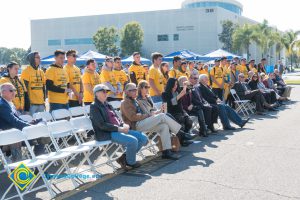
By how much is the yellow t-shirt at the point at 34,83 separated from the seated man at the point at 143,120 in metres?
1.90

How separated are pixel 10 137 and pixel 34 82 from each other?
280 cm

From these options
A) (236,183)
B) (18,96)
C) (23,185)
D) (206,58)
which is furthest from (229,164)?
(206,58)

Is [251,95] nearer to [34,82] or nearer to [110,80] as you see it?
[110,80]

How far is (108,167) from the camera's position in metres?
6.55

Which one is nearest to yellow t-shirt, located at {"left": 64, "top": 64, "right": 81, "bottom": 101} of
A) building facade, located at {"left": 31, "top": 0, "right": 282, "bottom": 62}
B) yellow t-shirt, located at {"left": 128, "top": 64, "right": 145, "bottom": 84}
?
yellow t-shirt, located at {"left": 128, "top": 64, "right": 145, "bottom": 84}

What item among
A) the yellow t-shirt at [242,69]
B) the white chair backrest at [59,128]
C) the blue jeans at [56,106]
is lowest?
the white chair backrest at [59,128]

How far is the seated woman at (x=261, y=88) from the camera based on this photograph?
1402cm

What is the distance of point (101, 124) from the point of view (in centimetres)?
614

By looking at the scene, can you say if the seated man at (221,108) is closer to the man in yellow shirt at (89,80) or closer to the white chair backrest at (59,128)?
the man in yellow shirt at (89,80)

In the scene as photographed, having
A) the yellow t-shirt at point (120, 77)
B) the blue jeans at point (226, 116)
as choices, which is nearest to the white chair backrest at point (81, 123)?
the yellow t-shirt at point (120, 77)

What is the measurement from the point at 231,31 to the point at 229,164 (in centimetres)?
6192

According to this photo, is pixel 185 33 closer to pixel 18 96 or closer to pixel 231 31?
pixel 231 31

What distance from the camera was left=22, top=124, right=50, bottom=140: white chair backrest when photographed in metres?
5.28

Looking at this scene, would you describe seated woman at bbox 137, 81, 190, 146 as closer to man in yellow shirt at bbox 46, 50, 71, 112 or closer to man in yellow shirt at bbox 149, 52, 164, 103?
man in yellow shirt at bbox 46, 50, 71, 112
